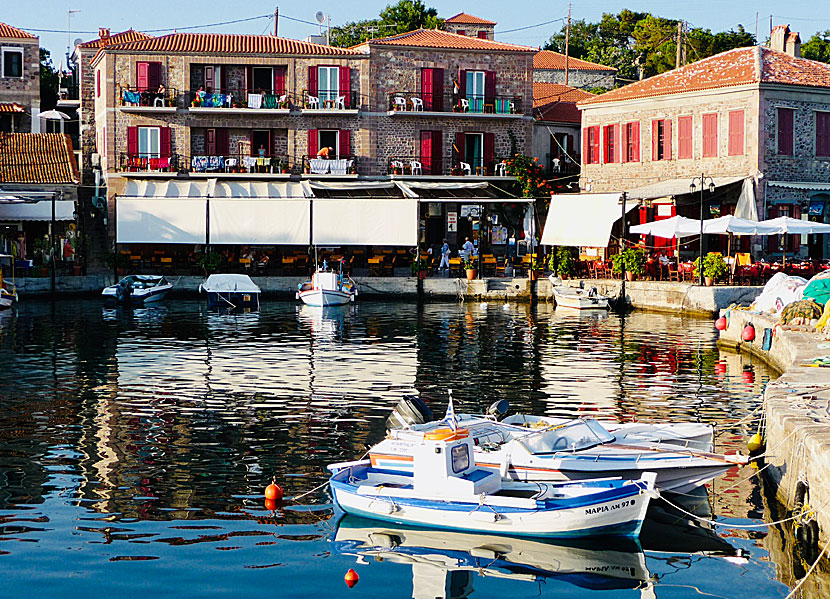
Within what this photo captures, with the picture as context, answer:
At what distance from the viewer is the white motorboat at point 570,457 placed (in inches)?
599

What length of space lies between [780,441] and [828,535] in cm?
297

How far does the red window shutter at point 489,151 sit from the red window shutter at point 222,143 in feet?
41.8

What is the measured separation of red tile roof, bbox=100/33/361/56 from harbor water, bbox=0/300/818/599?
18.6 m

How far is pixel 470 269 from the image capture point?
4747 centimetres

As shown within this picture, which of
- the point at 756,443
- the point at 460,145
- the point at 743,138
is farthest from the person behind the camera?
the point at 460,145

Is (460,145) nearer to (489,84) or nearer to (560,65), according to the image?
(489,84)

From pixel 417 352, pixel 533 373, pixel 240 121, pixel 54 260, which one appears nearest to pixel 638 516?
pixel 533 373

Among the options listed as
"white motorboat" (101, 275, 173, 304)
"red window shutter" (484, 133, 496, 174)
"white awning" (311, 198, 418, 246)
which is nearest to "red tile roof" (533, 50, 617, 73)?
"red window shutter" (484, 133, 496, 174)

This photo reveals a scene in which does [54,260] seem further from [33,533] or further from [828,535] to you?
[828,535]

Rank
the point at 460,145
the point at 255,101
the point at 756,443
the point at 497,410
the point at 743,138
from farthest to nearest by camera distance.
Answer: the point at 460,145
the point at 255,101
the point at 743,138
the point at 756,443
the point at 497,410

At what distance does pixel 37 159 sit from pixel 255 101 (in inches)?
446

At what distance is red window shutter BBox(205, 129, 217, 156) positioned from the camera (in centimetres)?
5228

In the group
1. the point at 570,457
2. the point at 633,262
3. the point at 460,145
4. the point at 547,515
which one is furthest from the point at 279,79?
the point at 547,515

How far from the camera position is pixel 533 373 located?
27.5 metres
